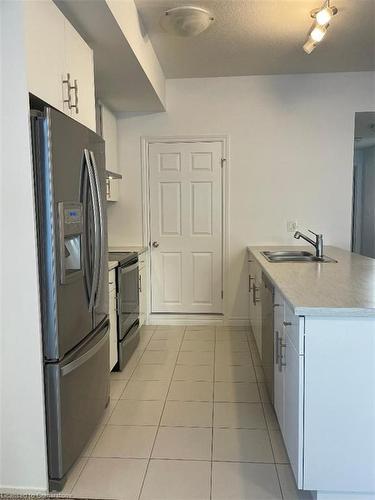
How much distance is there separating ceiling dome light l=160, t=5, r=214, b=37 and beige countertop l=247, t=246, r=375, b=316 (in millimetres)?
1742

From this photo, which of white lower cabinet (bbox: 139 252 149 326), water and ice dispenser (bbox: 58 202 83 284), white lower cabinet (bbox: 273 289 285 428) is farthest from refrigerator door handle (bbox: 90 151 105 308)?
white lower cabinet (bbox: 139 252 149 326)

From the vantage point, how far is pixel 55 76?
1926mm

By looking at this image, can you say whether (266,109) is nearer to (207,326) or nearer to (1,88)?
(207,326)

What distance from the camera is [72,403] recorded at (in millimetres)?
1897

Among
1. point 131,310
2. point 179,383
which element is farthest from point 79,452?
point 131,310

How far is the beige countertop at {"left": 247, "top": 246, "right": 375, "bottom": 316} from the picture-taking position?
1.58m

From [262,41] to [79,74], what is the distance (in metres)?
1.78

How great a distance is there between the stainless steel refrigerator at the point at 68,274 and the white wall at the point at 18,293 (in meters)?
0.04

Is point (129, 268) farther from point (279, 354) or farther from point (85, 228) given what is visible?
point (279, 354)

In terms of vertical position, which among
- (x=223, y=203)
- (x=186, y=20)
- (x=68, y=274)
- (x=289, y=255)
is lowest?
(x=289, y=255)

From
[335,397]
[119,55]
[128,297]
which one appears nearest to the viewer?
[335,397]

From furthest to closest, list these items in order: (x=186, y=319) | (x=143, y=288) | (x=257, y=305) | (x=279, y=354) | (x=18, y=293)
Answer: (x=186, y=319) < (x=143, y=288) < (x=257, y=305) < (x=279, y=354) < (x=18, y=293)

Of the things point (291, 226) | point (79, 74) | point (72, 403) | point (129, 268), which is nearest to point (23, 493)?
point (72, 403)

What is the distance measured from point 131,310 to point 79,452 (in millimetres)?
1554
